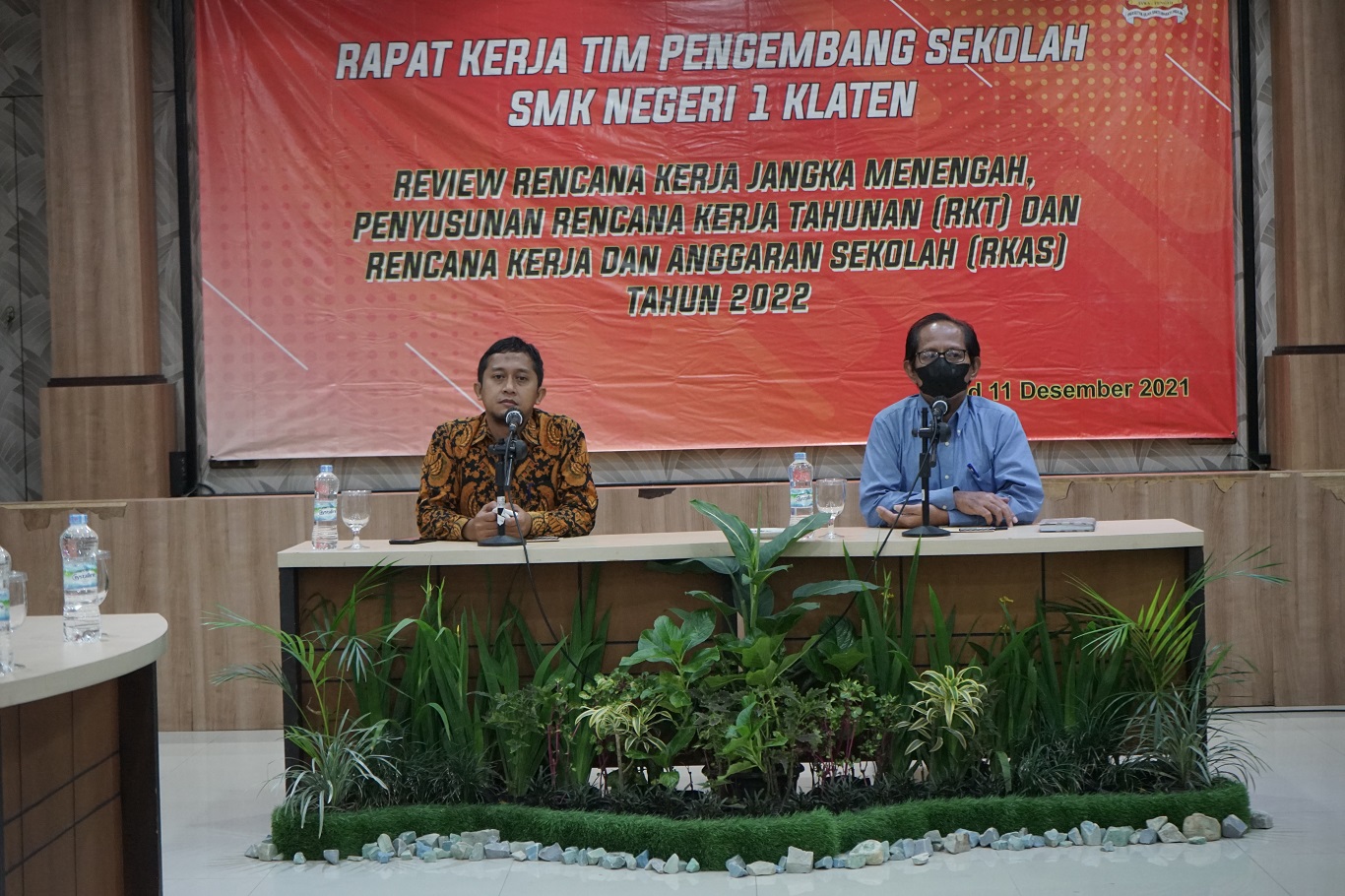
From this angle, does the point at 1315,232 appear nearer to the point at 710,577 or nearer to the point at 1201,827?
the point at 1201,827

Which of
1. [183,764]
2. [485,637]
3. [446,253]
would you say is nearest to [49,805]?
[485,637]

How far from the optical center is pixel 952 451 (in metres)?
4.44

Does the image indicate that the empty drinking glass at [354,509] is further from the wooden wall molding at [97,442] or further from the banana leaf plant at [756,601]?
the wooden wall molding at [97,442]

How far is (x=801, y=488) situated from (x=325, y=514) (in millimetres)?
1465

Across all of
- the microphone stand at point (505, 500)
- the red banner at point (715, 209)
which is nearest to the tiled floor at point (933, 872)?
the microphone stand at point (505, 500)

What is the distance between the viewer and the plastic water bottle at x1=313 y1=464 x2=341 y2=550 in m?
3.99

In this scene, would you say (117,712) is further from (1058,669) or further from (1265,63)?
(1265,63)

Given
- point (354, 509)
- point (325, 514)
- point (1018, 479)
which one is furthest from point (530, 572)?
point (1018, 479)

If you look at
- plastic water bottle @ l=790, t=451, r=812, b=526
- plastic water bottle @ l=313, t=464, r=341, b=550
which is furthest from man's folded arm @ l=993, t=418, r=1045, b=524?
plastic water bottle @ l=313, t=464, r=341, b=550

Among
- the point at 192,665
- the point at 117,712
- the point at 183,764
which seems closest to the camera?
the point at 117,712

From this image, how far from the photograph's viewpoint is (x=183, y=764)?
4.98m

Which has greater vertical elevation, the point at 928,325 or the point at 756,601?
the point at 928,325

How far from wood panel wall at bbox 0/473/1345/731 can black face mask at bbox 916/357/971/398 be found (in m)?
1.48

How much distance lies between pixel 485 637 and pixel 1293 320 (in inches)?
152
